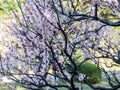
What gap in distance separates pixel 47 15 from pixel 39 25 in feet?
0.46

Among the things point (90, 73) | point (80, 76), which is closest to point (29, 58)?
point (80, 76)

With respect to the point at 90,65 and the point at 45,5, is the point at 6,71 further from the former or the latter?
the point at 90,65

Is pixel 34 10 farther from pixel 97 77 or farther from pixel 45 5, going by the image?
pixel 97 77

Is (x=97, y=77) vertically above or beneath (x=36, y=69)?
above

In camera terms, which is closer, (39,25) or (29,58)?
(39,25)

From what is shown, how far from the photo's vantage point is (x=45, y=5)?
3865 millimetres

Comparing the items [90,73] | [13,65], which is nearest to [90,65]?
[90,73]

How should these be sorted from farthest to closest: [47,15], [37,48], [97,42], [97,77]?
[97,77], [97,42], [37,48], [47,15]

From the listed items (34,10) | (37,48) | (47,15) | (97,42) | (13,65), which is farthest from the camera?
(97,42)

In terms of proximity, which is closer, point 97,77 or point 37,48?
point 37,48

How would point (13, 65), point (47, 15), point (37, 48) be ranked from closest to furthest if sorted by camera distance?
1. point (47, 15)
2. point (37, 48)
3. point (13, 65)

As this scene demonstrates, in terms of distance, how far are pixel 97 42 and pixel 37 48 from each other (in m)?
1.94

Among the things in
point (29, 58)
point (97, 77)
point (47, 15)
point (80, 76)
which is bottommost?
point (80, 76)

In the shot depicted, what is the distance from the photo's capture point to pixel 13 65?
4754 mm
